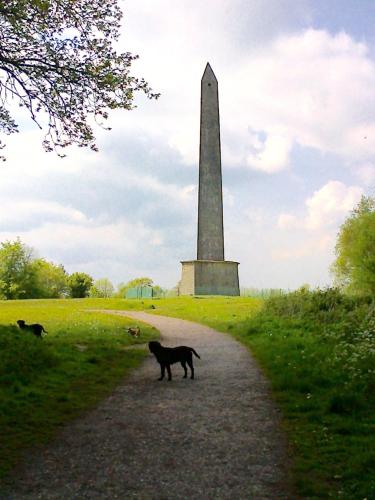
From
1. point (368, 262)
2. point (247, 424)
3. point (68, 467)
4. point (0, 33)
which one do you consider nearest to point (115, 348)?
point (247, 424)

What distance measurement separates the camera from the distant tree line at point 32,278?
64.5m

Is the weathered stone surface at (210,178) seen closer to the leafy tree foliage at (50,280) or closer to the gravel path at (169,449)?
the gravel path at (169,449)

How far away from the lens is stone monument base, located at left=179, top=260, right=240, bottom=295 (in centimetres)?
4288

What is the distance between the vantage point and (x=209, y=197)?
4219cm

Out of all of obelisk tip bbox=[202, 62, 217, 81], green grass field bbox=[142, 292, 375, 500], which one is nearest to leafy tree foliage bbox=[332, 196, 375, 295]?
green grass field bbox=[142, 292, 375, 500]

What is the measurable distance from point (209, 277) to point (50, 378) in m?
32.4

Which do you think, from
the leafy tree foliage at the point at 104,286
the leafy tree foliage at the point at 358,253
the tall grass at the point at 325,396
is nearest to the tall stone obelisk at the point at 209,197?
the leafy tree foliage at the point at 358,253

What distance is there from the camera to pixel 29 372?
37.3 ft

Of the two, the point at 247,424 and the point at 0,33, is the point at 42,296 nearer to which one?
the point at 0,33

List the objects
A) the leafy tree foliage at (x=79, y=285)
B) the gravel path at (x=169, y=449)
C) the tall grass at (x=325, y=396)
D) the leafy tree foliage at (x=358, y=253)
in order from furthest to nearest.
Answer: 1. the leafy tree foliage at (x=79, y=285)
2. the leafy tree foliage at (x=358, y=253)
3. the tall grass at (x=325, y=396)
4. the gravel path at (x=169, y=449)

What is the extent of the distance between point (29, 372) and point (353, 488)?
Answer: 26.6ft

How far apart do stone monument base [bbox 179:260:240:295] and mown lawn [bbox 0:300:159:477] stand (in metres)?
24.3

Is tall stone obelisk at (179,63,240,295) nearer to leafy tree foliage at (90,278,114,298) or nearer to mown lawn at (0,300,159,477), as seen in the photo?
mown lawn at (0,300,159,477)

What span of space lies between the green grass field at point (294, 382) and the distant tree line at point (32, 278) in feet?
128
